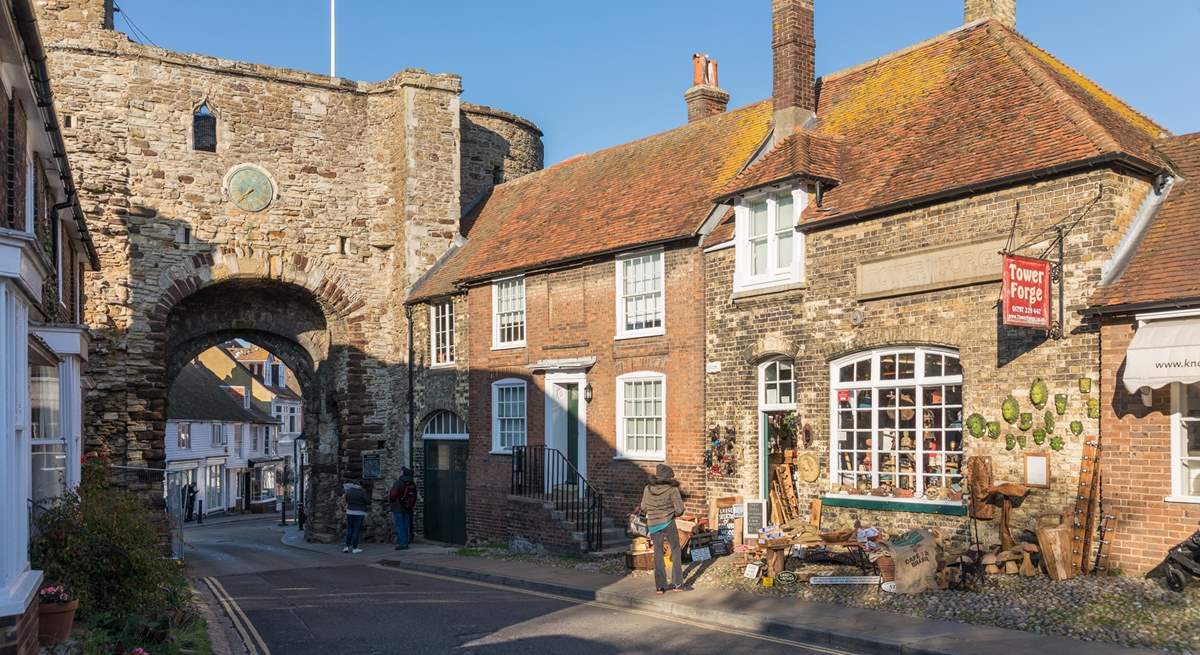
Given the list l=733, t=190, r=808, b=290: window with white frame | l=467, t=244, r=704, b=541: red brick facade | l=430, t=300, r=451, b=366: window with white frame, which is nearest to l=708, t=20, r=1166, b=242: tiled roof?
l=733, t=190, r=808, b=290: window with white frame

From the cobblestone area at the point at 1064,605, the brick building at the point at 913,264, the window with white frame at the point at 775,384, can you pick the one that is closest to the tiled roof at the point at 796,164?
the brick building at the point at 913,264

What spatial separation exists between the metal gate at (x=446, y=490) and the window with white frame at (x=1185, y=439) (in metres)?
15.7

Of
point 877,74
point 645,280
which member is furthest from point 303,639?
point 877,74

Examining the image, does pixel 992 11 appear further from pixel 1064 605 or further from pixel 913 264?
pixel 1064 605

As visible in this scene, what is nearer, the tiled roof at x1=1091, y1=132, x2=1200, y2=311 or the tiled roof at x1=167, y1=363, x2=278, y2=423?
the tiled roof at x1=1091, y1=132, x2=1200, y2=311

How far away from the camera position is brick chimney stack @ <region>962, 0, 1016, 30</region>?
59.2 feet

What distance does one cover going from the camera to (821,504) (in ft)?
52.6

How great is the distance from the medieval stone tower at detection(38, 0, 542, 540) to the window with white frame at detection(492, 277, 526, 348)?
3904 millimetres

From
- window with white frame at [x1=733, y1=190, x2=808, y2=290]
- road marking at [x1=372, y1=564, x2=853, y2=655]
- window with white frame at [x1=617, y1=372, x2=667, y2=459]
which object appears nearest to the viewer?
road marking at [x1=372, y1=564, x2=853, y2=655]

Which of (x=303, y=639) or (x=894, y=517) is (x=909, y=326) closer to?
(x=894, y=517)

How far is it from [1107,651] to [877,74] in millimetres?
11790

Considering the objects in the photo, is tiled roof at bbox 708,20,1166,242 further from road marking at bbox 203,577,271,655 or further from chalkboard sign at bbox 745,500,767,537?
road marking at bbox 203,577,271,655

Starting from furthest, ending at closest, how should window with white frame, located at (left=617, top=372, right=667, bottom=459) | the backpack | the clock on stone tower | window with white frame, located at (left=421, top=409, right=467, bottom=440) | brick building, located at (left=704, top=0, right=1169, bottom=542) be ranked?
1. the clock on stone tower
2. window with white frame, located at (left=421, top=409, right=467, bottom=440)
3. the backpack
4. window with white frame, located at (left=617, top=372, right=667, bottom=459)
5. brick building, located at (left=704, top=0, right=1169, bottom=542)

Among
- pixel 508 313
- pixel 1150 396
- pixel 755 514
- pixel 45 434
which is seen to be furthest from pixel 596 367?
pixel 45 434
